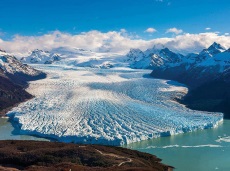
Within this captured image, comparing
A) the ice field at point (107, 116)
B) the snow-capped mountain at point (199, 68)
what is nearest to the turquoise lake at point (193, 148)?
the ice field at point (107, 116)

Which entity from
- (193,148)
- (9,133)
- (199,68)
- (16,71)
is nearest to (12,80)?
(16,71)

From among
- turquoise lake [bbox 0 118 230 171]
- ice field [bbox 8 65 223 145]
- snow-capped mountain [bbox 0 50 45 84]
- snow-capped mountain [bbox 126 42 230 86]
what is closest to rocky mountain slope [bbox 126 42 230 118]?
snow-capped mountain [bbox 126 42 230 86]

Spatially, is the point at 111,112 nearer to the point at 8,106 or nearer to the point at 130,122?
the point at 130,122

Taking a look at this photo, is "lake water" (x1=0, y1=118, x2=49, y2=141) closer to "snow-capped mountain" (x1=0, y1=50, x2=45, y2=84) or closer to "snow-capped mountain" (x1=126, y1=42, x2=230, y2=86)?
"snow-capped mountain" (x1=0, y1=50, x2=45, y2=84)

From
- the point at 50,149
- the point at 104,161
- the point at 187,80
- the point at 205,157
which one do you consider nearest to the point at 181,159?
the point at 205,157

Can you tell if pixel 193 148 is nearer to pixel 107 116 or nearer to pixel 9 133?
pixel 107 116

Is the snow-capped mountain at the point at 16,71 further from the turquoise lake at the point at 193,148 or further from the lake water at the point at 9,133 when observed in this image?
the turquoise lake at the point at 193,148
